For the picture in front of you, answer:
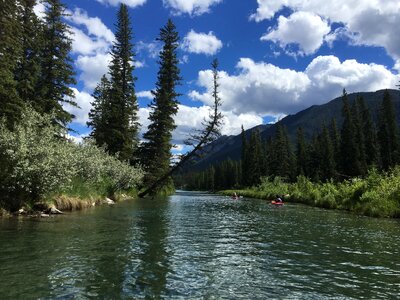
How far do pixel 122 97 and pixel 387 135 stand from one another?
2503 inches

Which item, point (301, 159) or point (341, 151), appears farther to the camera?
point (301, 159)

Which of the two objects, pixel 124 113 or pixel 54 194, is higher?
pixel 124 113

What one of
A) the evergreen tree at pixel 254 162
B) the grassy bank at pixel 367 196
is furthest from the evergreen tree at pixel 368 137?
the grassy bank at pixel 367 196

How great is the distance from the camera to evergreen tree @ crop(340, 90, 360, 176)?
86062 millimetres

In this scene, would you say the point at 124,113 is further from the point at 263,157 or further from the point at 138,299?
the point at 263,157

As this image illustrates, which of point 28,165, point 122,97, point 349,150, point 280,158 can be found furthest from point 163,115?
point 280,158

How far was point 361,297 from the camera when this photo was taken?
28.2 ft

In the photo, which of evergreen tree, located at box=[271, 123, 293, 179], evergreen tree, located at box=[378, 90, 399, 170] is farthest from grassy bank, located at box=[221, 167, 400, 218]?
evergreen tree, located at box=[271, 123, 293, 179]

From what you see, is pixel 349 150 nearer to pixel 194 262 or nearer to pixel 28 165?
pixel 28 165

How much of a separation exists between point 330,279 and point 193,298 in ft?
13.3

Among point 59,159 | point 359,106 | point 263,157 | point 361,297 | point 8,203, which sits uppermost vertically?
point 359,106

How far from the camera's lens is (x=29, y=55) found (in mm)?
37688

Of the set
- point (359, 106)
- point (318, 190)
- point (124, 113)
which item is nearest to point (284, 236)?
point (318, 190)

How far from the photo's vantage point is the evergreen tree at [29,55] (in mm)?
35781
